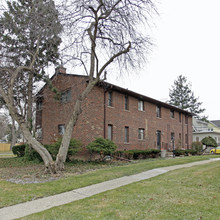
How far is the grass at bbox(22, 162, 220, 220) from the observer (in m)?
4.73

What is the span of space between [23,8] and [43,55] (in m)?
3.33

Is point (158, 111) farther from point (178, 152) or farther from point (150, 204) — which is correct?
point (150, 204)

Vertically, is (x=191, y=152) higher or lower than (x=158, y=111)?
lower

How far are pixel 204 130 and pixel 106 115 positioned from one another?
29107mm

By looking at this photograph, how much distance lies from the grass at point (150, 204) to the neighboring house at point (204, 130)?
33270mm

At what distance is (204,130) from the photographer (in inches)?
1594

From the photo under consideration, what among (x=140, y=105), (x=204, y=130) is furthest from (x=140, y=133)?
(x=204, y=130)

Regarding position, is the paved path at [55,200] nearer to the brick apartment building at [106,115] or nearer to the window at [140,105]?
the brick apartment building at [106,115]

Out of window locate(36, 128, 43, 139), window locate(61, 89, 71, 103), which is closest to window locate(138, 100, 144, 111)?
window locate(61, 89, 71, 103)

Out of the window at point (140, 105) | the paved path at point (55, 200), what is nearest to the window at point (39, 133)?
the window at point (140, 105)

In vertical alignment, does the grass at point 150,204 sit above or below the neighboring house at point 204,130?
below

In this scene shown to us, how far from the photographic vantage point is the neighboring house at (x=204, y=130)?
38375 mm

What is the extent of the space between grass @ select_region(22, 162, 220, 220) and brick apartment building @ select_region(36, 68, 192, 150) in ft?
29.8

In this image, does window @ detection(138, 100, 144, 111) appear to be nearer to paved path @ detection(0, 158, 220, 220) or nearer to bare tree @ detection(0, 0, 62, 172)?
bare tree @ detection(0, 0, 62, 172)
